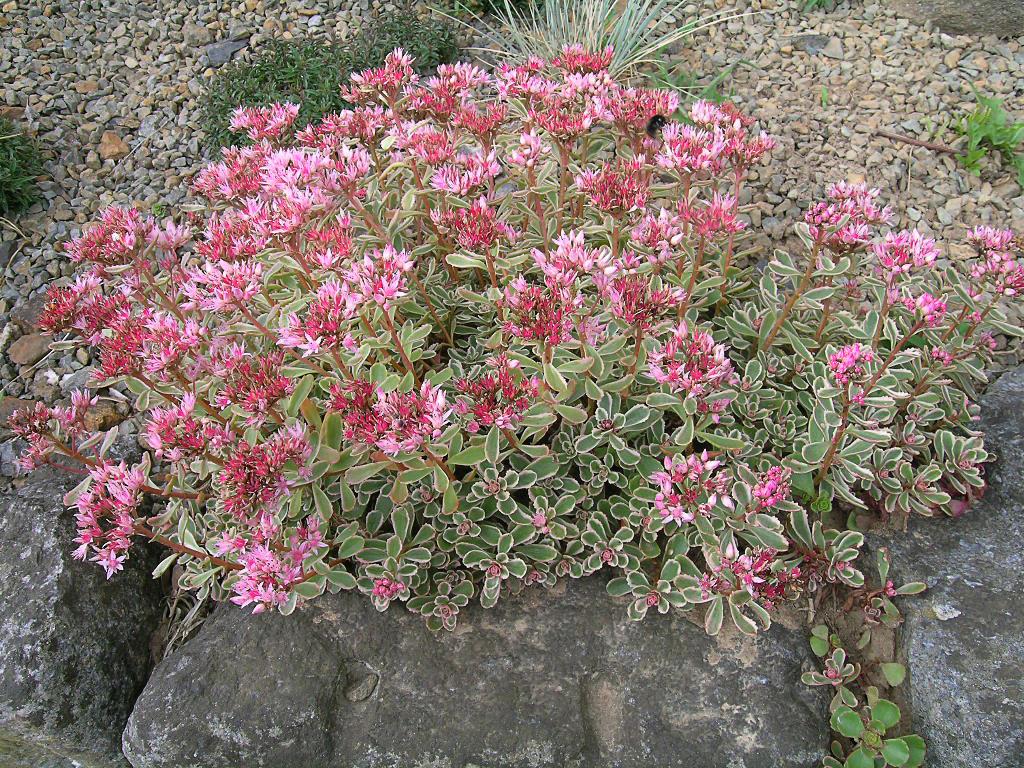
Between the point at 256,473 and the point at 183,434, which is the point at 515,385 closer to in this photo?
→ the point at 256,473

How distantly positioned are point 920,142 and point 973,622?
2391 mm

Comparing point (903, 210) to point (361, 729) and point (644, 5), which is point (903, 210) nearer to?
point (644, 5)

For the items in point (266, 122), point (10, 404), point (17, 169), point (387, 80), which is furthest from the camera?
point (17, 169)

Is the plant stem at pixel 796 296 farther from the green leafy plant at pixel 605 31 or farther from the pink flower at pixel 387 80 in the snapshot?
the green leafy plant at pixel 605 31

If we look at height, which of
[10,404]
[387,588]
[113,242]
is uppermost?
[113,242]

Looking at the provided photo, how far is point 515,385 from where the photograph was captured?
200 centimetres

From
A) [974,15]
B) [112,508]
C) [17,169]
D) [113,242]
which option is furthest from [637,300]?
[17,169]

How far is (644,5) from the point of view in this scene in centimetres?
440

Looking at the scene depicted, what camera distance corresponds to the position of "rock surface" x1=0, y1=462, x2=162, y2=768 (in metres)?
2.24

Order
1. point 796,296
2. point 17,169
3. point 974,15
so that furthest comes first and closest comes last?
point 974,15 → point 17,169 → point 796,296

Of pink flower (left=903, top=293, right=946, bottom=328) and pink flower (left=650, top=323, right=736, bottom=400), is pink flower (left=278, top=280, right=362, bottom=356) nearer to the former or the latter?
pink flower (left=650, top=323, right=736, bottom=400)

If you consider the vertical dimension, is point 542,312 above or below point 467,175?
below

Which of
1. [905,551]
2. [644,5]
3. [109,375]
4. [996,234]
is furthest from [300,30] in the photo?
[905,551]

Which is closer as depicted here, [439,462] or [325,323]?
[325,323]
